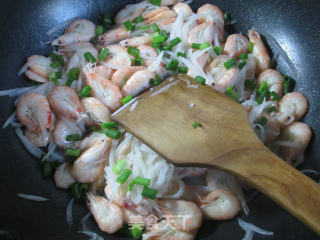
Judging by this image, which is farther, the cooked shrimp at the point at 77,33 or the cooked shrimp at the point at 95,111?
the cooked shrimp at the point at 77,33

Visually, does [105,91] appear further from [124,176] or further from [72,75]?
[124,176]

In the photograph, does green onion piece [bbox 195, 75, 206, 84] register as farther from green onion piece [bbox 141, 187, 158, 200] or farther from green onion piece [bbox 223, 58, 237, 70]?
green onion piece [bbox 141, 187, 158, 200]

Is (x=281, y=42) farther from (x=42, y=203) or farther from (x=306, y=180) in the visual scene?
(x=42, y=203)

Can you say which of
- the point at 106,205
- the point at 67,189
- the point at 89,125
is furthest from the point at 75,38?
the point at 106,205

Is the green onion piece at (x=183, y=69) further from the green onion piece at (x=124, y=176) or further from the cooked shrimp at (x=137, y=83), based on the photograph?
the green onion piece at (x=124, y=176)

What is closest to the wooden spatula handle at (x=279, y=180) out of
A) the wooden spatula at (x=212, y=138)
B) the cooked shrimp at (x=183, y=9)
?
the wooden spatula at (x=212, y=138)
